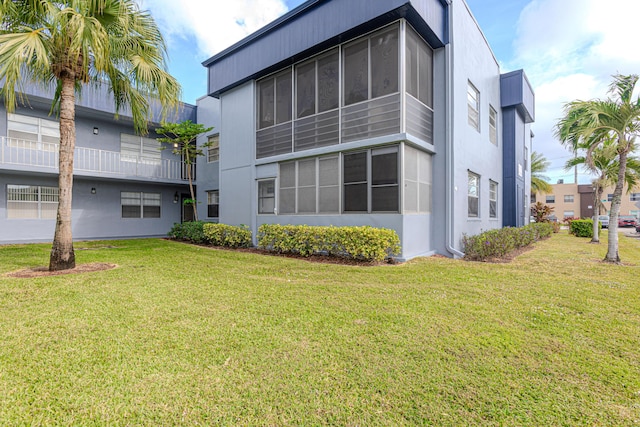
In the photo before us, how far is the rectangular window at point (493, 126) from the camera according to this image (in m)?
12.8

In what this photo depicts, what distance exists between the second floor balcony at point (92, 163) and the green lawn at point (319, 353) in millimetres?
9145

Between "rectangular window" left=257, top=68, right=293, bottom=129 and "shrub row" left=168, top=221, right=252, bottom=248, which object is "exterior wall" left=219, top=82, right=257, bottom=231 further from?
"shrub row" left=168, top=221, right=252, bottom=248

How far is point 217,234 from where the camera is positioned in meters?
11.7

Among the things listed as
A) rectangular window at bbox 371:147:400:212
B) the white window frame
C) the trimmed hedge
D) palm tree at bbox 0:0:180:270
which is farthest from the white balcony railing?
rectangular window at bbox 371:147:400:212

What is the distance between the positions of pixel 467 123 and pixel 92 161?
15.2m

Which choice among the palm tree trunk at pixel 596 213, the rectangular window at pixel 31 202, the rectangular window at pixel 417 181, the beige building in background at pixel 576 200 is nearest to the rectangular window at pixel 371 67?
the rectangular window at pixel 417 181

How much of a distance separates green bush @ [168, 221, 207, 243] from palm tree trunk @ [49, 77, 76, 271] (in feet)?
18.9

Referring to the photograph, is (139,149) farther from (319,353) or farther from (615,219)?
(615,219)

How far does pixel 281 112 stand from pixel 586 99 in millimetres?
8800

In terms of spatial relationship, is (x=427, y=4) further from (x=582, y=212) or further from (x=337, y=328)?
(x=582, y=212)

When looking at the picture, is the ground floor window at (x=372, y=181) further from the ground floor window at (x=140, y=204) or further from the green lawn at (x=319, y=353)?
the ground floor window at (x=140, y=204)

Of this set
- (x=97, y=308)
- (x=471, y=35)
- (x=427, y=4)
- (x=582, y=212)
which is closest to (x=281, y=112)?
(x=427, y=4)

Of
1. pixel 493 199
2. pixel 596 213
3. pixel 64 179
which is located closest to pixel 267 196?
pixel 64 179

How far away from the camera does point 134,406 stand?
223cm
